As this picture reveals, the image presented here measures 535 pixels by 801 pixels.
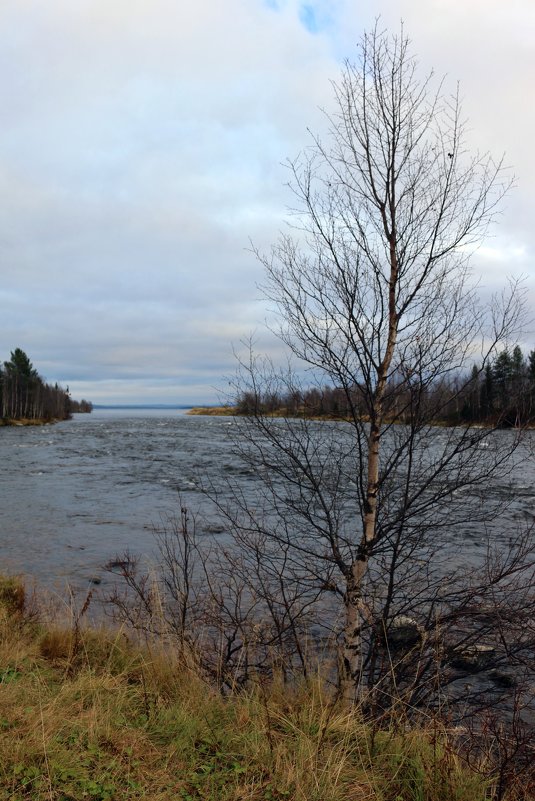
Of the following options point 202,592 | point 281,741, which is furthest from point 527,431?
point 202,592

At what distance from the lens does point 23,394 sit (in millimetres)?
74938

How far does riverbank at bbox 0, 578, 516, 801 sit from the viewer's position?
116 inches

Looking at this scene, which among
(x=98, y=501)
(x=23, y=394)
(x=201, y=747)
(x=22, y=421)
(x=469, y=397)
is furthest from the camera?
(x=23, y=394)

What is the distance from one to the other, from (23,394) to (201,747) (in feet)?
258

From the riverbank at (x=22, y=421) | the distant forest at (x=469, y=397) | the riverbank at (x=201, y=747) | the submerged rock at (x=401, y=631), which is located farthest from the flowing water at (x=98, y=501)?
the riverbank at (x=22, y=421)

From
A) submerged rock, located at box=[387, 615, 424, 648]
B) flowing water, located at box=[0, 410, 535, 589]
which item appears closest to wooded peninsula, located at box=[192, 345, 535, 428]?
flowing water, located at box=[0, 410, 535, 589]

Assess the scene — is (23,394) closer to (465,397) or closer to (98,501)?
(98,501)

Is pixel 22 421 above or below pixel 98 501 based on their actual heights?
above

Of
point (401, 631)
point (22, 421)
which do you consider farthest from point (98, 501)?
point (22, 421)

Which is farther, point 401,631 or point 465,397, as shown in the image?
point 401,631

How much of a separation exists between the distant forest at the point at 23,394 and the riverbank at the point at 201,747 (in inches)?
2793

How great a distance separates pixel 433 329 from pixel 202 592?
17.1 ft

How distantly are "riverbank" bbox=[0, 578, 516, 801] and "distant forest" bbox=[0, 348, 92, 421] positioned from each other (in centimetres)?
7095

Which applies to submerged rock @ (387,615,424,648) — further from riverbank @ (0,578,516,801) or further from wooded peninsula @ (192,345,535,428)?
wooded peninsula @ (192,345,535,428)
